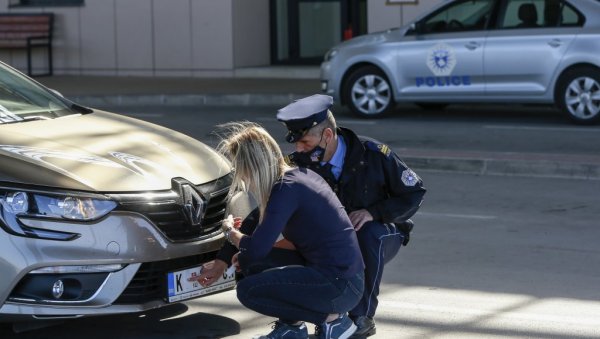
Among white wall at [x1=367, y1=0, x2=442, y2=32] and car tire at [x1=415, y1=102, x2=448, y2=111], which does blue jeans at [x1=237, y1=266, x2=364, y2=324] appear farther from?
white wall at [x1=367, y1=0, x2=442, y2=32]

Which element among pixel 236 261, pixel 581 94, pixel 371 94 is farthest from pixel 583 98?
pixel 236 261

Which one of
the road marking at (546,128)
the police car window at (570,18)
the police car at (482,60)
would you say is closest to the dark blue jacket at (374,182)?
the road marking at (546,128)

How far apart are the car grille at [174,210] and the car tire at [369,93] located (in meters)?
9.54

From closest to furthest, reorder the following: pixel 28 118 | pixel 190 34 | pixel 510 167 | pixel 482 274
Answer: pixel 28 118, pixel 482 274, pixel 510 167, pixel 190 34

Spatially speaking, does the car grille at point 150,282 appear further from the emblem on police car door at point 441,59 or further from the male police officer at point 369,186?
the emblem on police car door at point 441,59

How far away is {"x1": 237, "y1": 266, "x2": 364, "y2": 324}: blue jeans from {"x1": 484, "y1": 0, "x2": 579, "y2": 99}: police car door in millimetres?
9415

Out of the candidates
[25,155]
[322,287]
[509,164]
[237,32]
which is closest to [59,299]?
[25,155]

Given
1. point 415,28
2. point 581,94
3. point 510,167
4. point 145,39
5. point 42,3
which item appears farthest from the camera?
point 42,3

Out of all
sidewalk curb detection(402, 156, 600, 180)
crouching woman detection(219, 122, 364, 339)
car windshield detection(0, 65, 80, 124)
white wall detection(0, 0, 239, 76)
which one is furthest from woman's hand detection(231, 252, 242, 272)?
white wall detection(0, 0, 239, 76)

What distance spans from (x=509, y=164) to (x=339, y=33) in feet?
34.8

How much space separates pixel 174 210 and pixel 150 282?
363mm

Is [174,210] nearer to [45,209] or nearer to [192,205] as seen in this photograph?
[192,205]

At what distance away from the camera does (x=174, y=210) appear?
A: 18.9 feet

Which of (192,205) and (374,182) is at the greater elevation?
(374,182)
